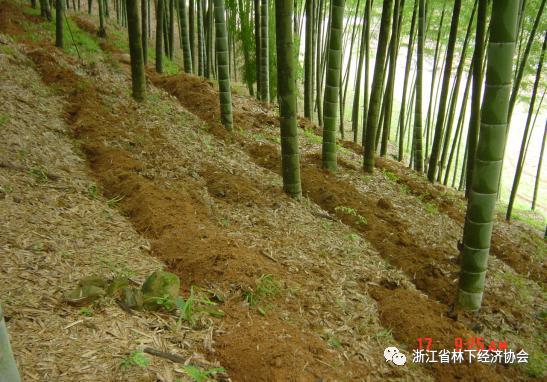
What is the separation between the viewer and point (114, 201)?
4.01 m

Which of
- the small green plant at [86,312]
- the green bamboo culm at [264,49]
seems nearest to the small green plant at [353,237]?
the small green plant at [86,312]

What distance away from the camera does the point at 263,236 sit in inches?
159

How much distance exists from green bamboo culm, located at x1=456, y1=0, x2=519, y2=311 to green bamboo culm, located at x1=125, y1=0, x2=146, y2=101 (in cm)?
541

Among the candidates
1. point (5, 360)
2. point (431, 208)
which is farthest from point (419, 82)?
point (5, 360)

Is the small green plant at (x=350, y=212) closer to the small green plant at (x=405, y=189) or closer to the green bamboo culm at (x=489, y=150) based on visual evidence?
the green bamboo culm at (x=489, y=150)

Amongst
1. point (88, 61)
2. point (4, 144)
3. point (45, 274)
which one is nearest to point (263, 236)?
point (45, 274)

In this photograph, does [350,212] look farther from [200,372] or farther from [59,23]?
[59,23]

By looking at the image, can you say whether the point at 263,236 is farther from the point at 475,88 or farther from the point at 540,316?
the point at 475,88

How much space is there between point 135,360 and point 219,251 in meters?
1.45

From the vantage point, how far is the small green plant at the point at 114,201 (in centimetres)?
396

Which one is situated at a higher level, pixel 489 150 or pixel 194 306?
pixel 489 150

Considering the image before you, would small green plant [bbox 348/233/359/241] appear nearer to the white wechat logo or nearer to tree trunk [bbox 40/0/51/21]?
the white wechat logo

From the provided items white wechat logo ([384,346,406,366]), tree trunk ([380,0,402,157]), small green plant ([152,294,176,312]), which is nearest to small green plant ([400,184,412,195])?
tree trunk ([380,0,402,157])

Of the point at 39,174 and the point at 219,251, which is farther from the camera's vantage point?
the point at 39,174
